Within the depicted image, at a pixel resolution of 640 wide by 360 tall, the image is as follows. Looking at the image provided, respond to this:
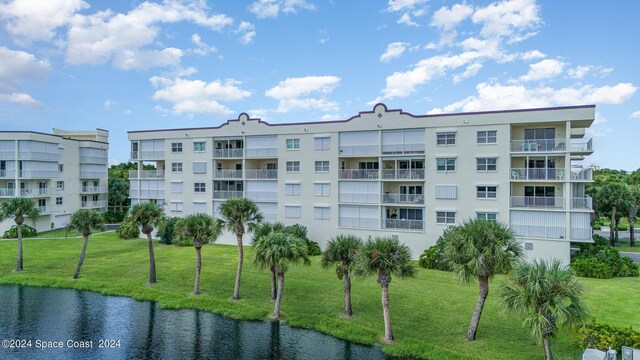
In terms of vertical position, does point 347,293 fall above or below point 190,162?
below

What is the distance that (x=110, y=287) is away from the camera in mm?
31406

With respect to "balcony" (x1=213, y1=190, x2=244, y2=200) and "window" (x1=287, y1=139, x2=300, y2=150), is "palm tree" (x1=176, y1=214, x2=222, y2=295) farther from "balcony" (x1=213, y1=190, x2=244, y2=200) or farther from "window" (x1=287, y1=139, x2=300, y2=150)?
"balcony" (x1=213, y1=190, x2=244, y2=200)

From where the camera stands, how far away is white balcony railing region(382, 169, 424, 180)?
132 feet

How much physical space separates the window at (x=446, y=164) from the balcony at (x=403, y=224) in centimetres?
576

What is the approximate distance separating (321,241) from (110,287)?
2113 cm

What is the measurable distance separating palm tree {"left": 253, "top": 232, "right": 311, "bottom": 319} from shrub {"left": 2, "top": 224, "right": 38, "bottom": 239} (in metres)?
44.5

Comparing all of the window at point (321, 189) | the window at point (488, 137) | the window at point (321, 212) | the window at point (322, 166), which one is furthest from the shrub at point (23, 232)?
the window at point (488, 137)

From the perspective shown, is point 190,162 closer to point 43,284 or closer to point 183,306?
point 43,284

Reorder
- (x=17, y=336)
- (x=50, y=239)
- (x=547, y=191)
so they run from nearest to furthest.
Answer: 1. (x=17, y=336)
2. (x=547, y=191)
3. (x=50, y=239)

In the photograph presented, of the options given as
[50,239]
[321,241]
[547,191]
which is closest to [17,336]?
[321,241]

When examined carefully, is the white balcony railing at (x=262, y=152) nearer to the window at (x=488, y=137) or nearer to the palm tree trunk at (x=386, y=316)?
the window at (x=488, y=137)

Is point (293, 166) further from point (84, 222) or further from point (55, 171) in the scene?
point (55, 171)

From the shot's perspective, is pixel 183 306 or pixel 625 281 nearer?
pixel 183 306

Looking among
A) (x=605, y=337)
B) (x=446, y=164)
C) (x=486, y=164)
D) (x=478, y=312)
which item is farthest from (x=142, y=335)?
(x=486, y=164)
